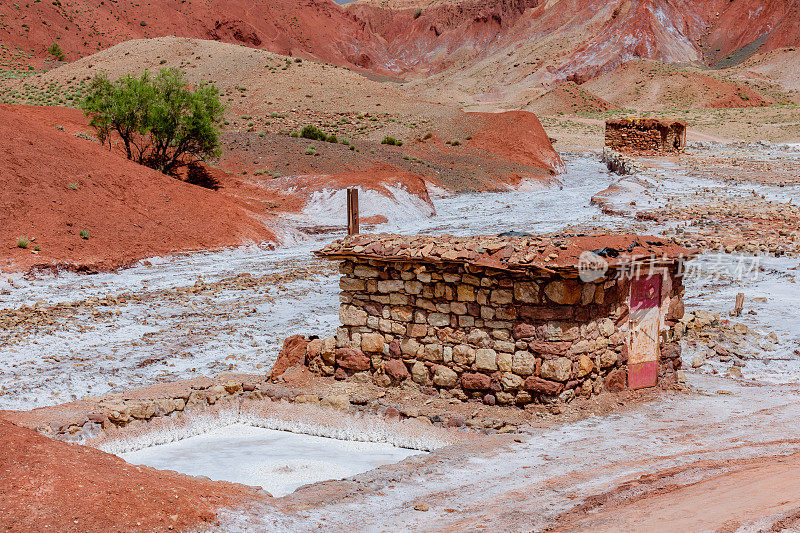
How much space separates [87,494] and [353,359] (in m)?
4.22

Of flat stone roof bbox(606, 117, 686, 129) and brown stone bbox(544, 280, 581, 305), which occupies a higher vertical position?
flat stone roof bbox(606, 117, 686, 129)

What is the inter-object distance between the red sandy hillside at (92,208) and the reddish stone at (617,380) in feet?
48.1

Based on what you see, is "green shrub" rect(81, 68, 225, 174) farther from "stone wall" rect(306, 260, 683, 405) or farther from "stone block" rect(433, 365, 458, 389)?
"stone block" rect(433, 365, 458, 389)

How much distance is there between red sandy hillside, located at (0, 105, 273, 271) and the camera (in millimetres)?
19047

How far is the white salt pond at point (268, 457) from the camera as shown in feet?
23.1

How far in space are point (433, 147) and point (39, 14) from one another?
61.0m

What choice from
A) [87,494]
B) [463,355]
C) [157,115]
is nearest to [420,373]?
[463,355]

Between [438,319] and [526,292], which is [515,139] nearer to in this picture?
[438,319]

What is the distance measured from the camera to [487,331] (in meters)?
8.01

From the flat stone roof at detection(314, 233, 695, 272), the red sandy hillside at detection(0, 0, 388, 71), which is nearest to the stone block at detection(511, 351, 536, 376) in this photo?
the flat stone roof at detection(314, 233, 695, 272)

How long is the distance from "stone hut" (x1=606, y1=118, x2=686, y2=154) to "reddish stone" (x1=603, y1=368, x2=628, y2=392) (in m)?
33.6

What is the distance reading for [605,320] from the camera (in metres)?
7.90

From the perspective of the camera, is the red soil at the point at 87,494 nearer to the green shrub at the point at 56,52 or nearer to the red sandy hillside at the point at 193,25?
the green shrub at the point at 56,52

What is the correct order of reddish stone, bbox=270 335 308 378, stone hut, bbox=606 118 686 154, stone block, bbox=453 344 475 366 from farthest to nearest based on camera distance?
1. stone hut, bbox=606 118 686 154
2. reddish stone, bbox=270 335 308 378
3. stone block, bbox=453 344 475 366
